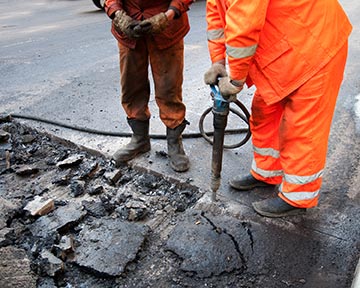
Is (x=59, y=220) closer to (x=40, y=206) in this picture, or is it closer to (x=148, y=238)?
(x=40, y=206)

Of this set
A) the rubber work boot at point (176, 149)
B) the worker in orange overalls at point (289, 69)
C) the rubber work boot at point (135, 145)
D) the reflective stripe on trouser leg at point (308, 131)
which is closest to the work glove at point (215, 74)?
the worker in orange overalls at point (289, 69)

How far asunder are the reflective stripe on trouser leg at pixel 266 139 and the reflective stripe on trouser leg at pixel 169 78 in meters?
0.66

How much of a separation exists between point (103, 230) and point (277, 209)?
1.13 m

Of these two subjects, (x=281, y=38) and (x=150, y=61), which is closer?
(x=281, y=38)

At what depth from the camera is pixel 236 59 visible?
6.73 ft

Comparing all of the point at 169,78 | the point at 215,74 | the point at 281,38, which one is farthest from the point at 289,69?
the point at 169,78

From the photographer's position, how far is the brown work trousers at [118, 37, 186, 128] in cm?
283

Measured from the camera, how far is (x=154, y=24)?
2.57 m

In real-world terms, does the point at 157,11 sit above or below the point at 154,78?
above

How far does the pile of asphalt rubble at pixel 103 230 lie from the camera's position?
7.00 ft

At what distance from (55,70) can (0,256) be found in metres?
3.77

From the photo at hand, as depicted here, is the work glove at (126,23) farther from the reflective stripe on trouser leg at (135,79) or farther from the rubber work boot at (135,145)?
the rubber work boot at (135,145)

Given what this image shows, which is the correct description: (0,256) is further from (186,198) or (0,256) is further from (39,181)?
(186,198)

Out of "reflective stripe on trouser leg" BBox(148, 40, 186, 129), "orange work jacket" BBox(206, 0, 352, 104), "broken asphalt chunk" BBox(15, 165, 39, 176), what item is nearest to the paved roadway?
"reflective stripe on trouser leg" BBox(148, 40, 186, 129)
